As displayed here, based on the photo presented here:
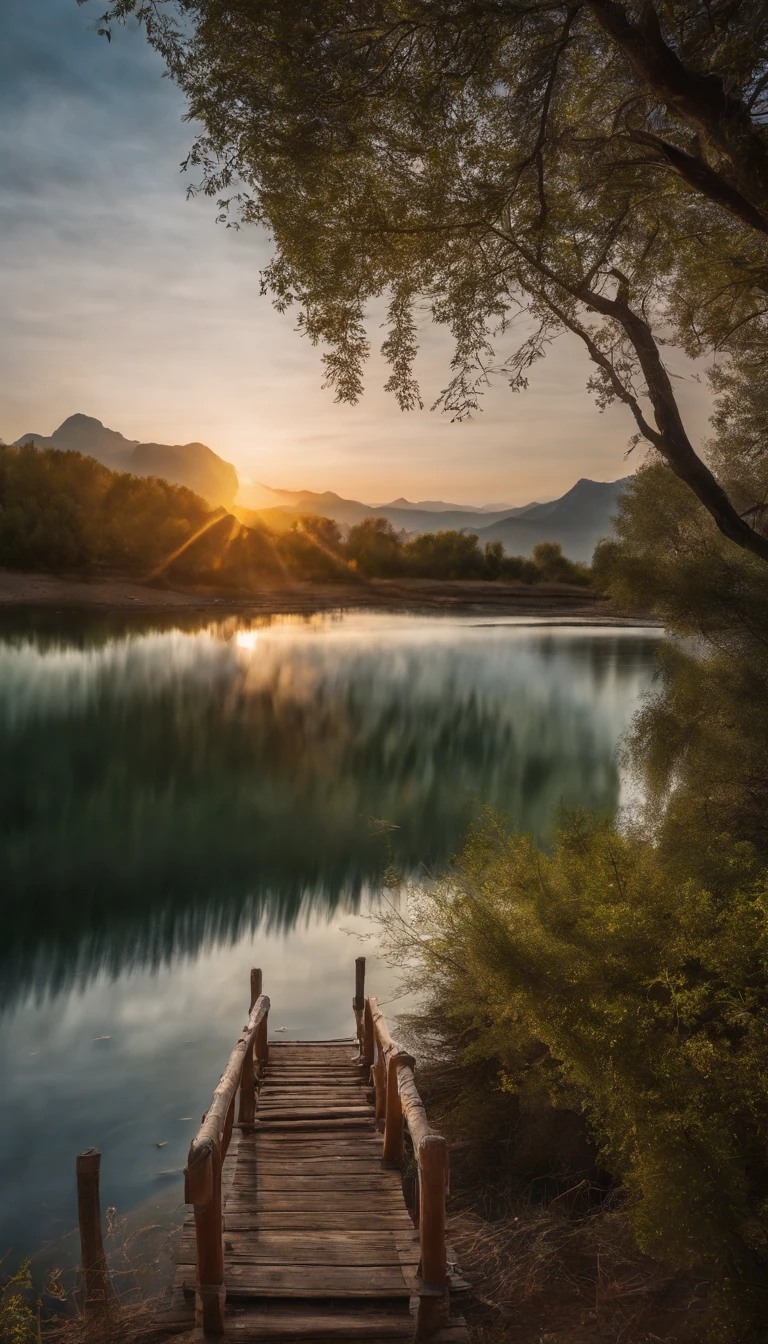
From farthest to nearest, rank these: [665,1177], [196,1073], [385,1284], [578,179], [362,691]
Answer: [362,691]
[196,1073]
[578,179]
[385,1284]
[665,1177]

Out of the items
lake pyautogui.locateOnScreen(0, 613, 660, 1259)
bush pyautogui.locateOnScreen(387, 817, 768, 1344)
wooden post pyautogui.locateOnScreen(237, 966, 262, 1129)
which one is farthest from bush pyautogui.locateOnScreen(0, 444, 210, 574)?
bush pyautogui.locateOnScreen(387, 817, 768, 1344)

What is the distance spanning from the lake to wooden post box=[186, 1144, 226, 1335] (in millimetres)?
3095

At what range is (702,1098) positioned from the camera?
3680 millimetres

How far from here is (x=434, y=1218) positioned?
4.09 meters

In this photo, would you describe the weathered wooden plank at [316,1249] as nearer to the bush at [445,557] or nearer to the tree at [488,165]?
the tree at [488,165]

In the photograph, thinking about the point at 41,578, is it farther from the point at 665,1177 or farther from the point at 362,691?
the point at 665,1177

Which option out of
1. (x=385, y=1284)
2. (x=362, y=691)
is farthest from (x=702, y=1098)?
(x=362, y=691)

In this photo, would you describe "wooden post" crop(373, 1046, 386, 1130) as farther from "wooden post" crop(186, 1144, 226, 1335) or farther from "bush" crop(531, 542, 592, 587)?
"bush" crop(531, 542, 592, 587)

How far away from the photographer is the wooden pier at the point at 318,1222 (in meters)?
3.94

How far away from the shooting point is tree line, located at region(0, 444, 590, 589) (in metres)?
73.3

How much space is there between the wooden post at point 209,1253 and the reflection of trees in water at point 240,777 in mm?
7461

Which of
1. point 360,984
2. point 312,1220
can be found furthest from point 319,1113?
point 360,984

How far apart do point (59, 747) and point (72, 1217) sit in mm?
19884

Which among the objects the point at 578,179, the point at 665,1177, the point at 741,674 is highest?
the point at 578,179
